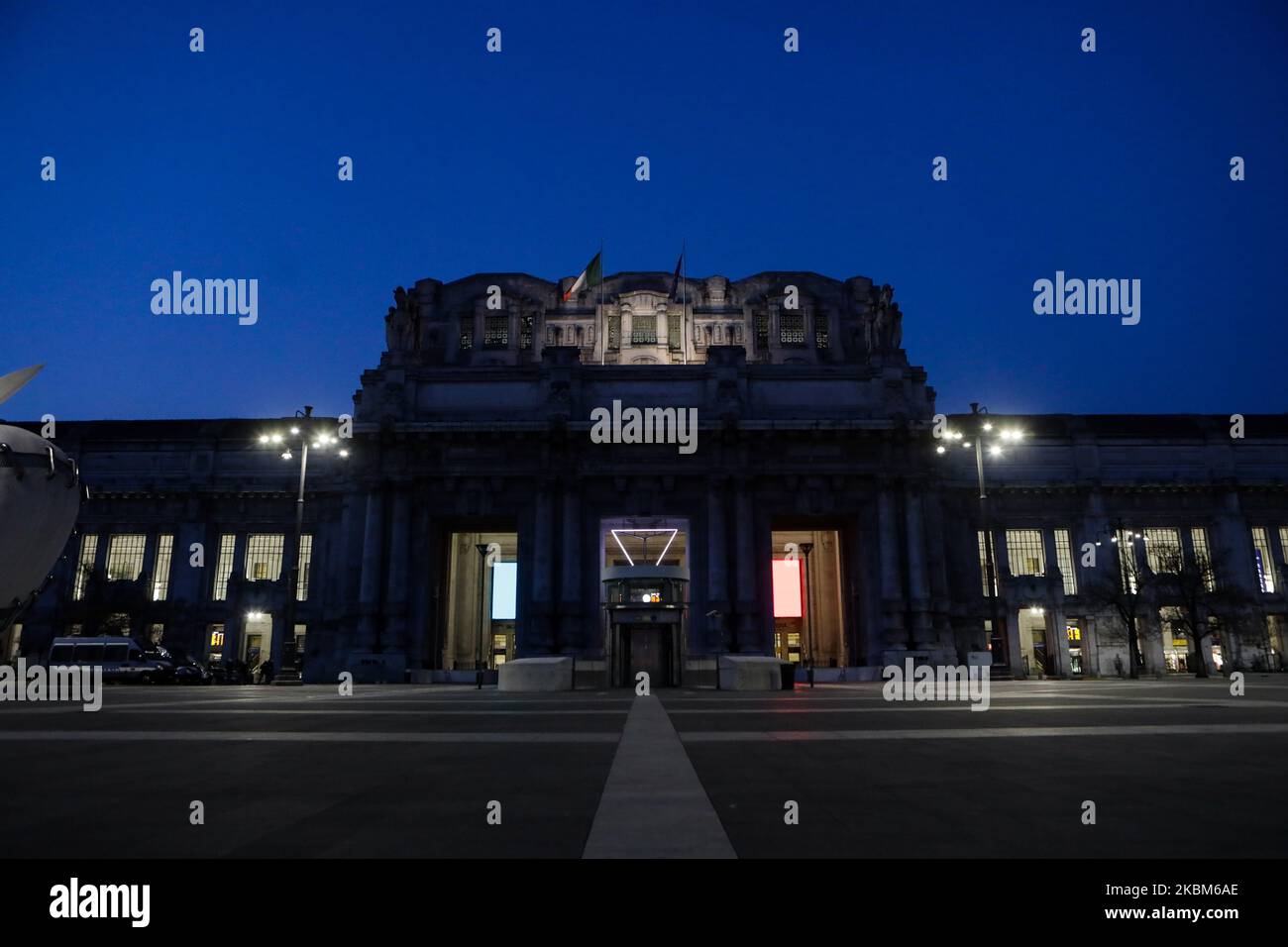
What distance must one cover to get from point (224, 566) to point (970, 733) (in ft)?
200

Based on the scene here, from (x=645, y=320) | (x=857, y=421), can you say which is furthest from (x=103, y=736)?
(x=645, y=320)

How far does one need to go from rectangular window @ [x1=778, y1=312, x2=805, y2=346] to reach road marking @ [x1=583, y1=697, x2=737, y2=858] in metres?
54.9

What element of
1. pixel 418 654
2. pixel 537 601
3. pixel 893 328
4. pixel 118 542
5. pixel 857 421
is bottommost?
pixel 418 654

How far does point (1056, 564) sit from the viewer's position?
5869 cm

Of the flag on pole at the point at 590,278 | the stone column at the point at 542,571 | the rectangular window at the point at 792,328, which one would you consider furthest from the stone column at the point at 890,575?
the flag on pole at the point at 590,278

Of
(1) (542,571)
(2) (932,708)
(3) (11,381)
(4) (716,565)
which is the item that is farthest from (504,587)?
(3) (11,381)

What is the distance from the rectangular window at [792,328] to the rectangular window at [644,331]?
9.62m

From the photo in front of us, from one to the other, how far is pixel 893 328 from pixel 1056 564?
69.3 feet

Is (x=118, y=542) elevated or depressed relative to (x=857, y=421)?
depressed
